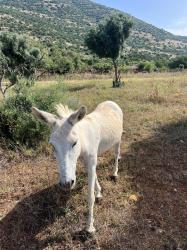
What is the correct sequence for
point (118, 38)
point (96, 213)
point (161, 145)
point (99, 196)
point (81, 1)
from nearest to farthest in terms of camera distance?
point (96, 213), point (99, 196), point (161, 145), point (118, 38), point (81, 1)

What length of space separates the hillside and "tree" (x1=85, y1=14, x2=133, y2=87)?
192ft

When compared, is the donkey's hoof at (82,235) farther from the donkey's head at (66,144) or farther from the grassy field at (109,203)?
the donkey's head at (66,144)

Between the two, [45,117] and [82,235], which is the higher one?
[45,117]

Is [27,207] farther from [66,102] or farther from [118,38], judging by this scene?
Result: [118,38]

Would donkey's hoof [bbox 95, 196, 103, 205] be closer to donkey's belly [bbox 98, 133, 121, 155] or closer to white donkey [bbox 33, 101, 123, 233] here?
white donkey [bbox 33, 101, 123, 233]

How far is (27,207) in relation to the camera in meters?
5.96

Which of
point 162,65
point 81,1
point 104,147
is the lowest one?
point 162,65

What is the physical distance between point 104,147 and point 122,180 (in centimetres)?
112

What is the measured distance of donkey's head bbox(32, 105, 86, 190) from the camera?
4207mm

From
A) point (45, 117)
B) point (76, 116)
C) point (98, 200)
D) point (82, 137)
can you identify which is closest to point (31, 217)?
point (98, 200)

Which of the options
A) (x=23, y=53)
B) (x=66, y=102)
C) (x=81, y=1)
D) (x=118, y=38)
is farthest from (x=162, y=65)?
(x=81, y=1)

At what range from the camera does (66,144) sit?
170 inches

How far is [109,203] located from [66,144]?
7.05 ft

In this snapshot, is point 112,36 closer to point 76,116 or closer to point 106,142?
point 106,142
